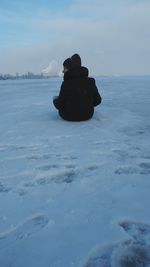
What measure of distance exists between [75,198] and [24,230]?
59 centimetres

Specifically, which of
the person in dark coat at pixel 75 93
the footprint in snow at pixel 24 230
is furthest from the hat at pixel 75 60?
the footprint in snow at pixel 24 230

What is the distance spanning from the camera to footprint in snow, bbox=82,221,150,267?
6.81 ft

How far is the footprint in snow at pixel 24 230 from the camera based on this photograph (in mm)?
2350

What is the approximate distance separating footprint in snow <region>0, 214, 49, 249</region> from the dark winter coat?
12.4ft

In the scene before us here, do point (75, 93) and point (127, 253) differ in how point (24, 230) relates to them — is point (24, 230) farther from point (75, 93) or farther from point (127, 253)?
point (75, 93)

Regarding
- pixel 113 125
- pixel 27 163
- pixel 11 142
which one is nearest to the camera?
pixel 27 163

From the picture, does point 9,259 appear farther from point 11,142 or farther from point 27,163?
point 11,142

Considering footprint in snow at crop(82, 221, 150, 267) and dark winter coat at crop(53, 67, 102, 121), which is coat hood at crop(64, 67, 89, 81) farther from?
footprint in snow at crop(82, 221, 150, 267)

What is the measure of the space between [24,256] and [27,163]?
181 cm

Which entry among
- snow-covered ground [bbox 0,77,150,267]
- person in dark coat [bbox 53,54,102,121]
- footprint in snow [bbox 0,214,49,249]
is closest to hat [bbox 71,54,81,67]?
person in dark coat [bbox 53,54,102,121]

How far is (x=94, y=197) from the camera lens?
9.69ft

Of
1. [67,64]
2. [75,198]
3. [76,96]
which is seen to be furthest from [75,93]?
[75,198]

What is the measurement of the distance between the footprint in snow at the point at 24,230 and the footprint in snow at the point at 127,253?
0.48 meters

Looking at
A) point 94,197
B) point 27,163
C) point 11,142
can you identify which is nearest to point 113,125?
point 11,142
